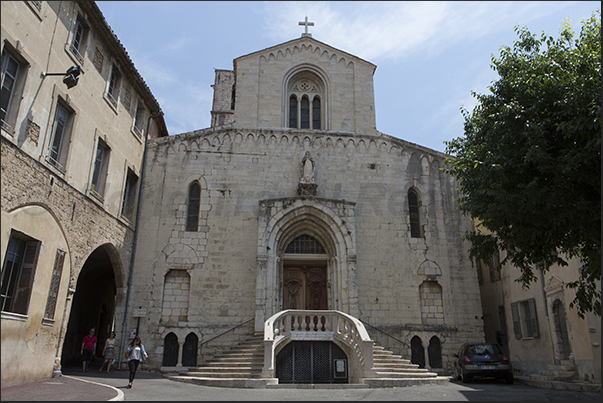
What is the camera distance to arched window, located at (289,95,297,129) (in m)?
19.6

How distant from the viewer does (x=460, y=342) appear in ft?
54.2

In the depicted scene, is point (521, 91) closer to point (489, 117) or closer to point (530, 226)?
point (489, 117)

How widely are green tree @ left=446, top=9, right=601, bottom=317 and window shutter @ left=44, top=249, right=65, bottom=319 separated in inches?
409

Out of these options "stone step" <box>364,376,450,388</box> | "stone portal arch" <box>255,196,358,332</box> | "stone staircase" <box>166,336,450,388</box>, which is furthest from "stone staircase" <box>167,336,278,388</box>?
"stone step" <box>364,376,450,388</box>

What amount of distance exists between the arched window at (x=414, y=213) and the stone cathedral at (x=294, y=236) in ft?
→ 0.14

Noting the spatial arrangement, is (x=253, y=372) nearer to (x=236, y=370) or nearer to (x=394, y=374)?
(x=236, y=370)

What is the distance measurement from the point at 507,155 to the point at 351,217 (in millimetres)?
7333

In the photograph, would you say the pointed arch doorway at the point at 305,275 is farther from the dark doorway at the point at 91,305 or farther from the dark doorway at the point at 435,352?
the dark doorway at the point at 91,305

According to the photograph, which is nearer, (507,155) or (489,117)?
(507,155)

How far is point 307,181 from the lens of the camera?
1727cm

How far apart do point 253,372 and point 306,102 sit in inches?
459

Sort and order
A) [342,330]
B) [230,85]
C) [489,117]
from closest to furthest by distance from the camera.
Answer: [489,117]
[342,330]
[230,85]

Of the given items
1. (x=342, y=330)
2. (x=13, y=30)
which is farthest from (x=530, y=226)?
(x=13, y=30)

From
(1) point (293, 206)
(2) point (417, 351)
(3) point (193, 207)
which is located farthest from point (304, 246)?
(2) point (417, 351)
